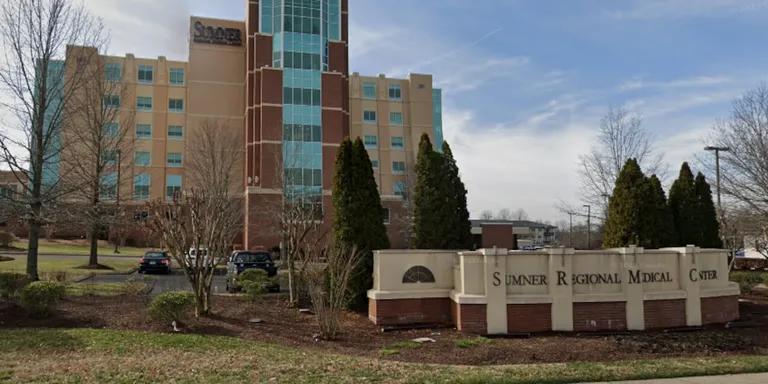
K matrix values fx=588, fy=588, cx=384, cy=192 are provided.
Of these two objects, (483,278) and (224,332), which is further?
(483,278)

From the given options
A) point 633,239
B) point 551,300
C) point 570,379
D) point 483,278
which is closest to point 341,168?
point 483,278

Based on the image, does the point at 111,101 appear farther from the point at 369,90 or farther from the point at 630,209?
the point at 369,90

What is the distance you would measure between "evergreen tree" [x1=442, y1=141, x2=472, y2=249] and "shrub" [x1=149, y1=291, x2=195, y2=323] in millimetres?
7484

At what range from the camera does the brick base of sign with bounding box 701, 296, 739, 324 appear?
13.3m

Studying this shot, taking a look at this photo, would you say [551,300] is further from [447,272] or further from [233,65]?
[233,65]

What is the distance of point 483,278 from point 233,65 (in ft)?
183

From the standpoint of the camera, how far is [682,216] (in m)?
19.3

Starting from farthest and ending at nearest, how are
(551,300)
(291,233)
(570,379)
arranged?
(291,233) < (551,300) < (570,379)

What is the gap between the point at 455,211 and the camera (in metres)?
17.0

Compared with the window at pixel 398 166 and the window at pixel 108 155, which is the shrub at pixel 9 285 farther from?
the window at pixel 398 166

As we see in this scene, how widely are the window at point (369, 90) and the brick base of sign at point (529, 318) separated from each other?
204 ft

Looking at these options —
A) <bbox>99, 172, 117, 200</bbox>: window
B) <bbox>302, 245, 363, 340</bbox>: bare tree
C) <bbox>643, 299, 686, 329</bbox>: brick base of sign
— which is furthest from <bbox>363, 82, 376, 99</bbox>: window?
<bbox>643, 299, 686, 329</bbox>: brick base of sign

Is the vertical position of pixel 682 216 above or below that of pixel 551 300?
above

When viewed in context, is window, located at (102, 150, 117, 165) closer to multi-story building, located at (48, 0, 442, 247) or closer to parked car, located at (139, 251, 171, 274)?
parked car, located at (139, 251, 171, 274)
